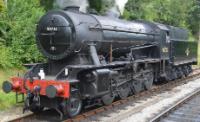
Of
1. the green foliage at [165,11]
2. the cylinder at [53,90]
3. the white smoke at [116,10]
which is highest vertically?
the green foliage at [165,11]

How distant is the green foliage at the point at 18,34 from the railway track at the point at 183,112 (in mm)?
6523

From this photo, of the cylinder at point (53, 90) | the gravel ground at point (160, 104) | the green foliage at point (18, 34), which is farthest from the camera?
the green foliage at point (18, 34)

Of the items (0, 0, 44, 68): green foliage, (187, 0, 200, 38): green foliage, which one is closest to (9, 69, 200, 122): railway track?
(0, 0, 44, 68): green foliage

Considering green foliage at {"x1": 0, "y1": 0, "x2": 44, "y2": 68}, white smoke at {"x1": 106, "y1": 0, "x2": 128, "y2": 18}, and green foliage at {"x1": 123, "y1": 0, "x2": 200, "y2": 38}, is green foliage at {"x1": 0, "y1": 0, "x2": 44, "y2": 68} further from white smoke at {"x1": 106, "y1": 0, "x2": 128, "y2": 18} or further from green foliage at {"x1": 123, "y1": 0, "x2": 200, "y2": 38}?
green foliage at {"x1": 123, "y1": 0, "x2": 200, "y2": 38}

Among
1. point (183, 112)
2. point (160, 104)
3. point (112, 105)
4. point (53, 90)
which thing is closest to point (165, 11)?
point (160, 104)

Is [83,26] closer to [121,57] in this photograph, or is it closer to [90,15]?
[90,15]

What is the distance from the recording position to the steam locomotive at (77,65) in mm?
9758

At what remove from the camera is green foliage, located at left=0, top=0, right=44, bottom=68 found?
15.4 metres

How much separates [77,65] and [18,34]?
6156 millimetres

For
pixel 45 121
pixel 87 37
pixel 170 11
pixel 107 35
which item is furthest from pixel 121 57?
pixel 170 11

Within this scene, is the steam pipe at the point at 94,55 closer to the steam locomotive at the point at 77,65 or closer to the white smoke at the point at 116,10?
the steam locomotive at the point at 77,65

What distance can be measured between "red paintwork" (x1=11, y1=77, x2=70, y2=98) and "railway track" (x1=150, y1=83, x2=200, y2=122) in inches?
90.6

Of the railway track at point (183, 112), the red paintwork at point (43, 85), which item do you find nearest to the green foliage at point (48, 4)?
the railway track at point (183, 112)

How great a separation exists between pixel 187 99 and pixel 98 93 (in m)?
4.47
